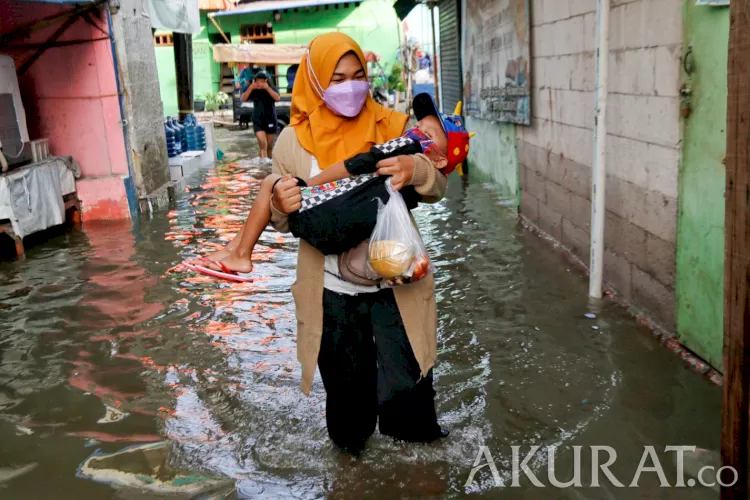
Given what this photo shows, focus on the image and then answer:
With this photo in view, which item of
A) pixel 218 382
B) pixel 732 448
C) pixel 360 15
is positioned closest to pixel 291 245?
pixel 218 382

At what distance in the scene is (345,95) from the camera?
278 cm

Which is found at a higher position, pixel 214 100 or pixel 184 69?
pixel 184 69

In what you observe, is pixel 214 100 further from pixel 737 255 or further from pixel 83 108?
pixel 737 255

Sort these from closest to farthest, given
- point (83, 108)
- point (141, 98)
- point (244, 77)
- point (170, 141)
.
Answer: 1. point (83, 108)
2. point (141, 98)
3. point (170, 141)
4. point (244, 77)

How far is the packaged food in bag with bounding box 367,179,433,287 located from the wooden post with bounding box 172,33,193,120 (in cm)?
1242

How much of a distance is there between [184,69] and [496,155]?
7408 millimetres

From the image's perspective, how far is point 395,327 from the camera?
296 cm

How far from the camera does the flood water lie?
3.22 meters

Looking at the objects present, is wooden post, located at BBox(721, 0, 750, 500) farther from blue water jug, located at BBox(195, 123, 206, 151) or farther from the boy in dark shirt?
blue water jug, located at BBox(195, 123, 206, 151)

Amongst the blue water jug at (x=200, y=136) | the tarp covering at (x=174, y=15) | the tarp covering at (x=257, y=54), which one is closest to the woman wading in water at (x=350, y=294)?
the tarp covering at (x=174, y=15)

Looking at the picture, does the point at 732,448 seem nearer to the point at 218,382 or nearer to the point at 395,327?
the point at 395,327

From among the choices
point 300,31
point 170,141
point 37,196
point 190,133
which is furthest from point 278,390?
point 300,31

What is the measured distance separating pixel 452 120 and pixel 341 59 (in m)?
0.50

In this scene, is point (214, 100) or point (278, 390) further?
point (214, 100)
